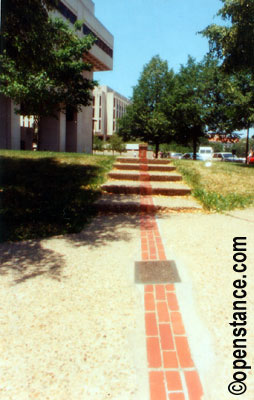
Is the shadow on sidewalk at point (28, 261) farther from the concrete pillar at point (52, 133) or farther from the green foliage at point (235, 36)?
the concrete pillar at point (52, 133)

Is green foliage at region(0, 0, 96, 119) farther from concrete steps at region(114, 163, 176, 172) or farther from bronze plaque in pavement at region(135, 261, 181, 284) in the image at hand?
bronze plaque in pavement at region(135, 261, 181, 284)

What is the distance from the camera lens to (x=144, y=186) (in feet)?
27.5

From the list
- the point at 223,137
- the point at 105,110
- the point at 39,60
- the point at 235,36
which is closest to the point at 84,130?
the point at 223,137

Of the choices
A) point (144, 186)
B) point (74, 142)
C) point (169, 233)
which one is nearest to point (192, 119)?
point (74, 142)

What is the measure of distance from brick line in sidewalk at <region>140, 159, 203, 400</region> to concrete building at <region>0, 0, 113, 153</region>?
2577 centimetres

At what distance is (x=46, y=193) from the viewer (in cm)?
799

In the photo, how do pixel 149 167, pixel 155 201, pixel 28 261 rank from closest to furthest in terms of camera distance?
pixel 28 261
pixel 155 201
pixel 149 167

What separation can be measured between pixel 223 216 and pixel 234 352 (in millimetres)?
4377

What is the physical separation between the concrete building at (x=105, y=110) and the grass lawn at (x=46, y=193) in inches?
3114

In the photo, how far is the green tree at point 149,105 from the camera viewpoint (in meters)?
31.6

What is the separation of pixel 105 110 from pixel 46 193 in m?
89.2

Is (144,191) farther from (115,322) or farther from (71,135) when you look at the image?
(71,135)

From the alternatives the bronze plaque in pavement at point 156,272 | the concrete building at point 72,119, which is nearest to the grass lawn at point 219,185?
the bronze plaque in pavement at point 156,272

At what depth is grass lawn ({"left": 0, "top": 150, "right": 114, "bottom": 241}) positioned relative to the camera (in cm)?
573
